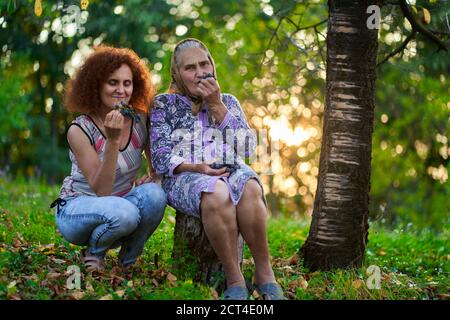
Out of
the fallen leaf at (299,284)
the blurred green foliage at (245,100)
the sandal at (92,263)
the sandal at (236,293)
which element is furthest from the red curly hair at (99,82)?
the blurred green foliage at (245,100)

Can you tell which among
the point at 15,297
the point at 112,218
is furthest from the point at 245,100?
the point at 15,297

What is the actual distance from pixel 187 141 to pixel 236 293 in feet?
3.28

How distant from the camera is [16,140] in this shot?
615 inches

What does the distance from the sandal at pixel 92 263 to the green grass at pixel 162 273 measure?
0.05m

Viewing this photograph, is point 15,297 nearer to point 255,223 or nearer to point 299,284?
point 255,223

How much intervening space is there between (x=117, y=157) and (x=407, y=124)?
38.6 ft

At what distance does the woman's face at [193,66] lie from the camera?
4016mm

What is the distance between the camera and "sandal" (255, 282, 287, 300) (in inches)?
142

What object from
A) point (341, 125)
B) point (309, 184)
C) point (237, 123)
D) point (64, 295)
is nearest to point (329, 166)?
point (341, 125)

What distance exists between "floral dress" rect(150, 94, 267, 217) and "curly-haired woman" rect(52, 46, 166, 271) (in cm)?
12

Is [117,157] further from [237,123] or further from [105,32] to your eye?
[105,32]

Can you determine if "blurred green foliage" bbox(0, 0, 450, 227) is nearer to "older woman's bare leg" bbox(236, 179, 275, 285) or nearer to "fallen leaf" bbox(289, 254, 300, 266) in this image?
"fallen leaf" bbox(289, 254, 300, 266)

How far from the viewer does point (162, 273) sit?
399cm
